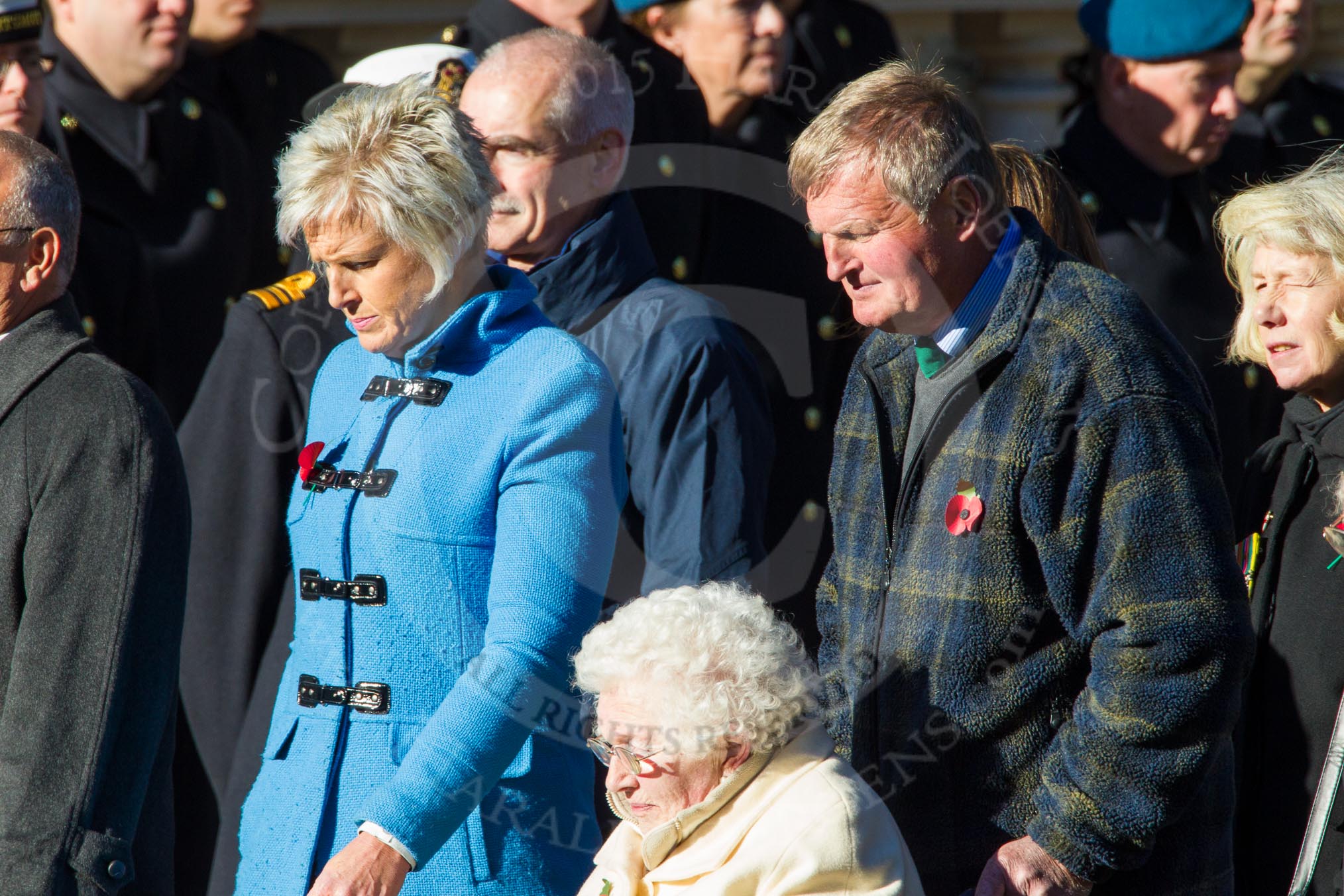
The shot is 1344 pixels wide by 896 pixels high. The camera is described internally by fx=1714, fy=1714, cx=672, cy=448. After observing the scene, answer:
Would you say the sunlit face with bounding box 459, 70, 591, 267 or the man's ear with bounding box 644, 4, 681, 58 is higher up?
the sunlit face with bounding box 459, 70, 591, 267

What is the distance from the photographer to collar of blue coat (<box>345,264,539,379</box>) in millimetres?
2568

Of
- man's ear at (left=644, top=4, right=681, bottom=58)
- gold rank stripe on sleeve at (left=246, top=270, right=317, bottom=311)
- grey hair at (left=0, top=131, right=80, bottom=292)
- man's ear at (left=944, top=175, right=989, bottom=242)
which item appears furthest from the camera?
man's ear at (left=644, top=4, right=681, bottom=58)

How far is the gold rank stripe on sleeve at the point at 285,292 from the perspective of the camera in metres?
3.29

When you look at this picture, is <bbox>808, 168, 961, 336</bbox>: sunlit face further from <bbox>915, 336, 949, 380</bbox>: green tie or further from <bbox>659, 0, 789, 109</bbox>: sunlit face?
<bbox>659, 0, 789, 109</bbox>: sunlit face

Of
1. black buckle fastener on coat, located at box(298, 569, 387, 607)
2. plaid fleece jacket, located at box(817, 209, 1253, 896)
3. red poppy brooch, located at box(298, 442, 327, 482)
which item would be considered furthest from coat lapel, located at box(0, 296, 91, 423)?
plaid fleece jacket, located at box(817, 209, 1253, 896)

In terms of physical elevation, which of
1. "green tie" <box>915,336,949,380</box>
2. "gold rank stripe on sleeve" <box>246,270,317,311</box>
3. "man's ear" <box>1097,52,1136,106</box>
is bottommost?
"man's ear" <box>1097,52,1136,106</box>

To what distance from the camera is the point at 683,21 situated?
441 cm

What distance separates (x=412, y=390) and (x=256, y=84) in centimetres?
281

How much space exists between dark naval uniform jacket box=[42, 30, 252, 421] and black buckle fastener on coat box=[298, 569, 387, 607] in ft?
5.69

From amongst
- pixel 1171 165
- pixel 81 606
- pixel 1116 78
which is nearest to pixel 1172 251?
pixel 1171 165

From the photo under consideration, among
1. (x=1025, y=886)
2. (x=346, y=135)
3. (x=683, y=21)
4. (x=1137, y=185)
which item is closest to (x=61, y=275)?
(x=346, y=135)

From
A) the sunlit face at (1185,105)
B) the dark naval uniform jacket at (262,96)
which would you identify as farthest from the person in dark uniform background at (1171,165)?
the dark naval uniform jacket at (262,96)

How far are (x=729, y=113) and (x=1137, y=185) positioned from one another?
3.61 feet

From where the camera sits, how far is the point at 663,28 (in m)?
4.46
